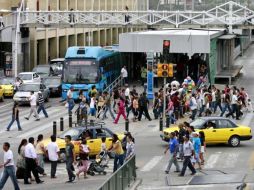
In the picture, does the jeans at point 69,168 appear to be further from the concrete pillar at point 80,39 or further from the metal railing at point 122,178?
the concrete pillar at point 80,39

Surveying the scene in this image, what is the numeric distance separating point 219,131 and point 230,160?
281 cm

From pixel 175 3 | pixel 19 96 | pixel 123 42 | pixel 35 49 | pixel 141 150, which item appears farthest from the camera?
pixel 175 3

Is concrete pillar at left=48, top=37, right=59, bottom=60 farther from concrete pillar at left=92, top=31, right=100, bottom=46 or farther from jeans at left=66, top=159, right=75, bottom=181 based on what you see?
jeans at left=66, top=159, right=75, bottom=181

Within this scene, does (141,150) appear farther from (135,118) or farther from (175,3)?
(175,3)

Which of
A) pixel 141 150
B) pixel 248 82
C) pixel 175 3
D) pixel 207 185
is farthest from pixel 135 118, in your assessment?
pixel 175 3

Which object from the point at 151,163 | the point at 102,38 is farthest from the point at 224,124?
the point at 102,38

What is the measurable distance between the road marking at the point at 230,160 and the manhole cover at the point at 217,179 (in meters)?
2.48

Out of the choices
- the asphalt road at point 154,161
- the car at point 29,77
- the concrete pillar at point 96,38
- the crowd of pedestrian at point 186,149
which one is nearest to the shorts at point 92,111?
the asphalt road at point 154,161

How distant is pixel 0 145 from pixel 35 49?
39.2 meters

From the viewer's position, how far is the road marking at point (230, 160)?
25.8 m

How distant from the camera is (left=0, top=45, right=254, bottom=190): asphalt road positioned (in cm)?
2245

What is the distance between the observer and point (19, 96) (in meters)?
45.2

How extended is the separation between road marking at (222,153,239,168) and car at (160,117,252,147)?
4.86 ft

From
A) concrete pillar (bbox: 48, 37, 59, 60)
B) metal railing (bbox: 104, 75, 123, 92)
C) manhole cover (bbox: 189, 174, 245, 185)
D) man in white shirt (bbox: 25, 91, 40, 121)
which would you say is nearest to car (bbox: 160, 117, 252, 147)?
manhole cover (bbox: 189, 174, 245, 185)
